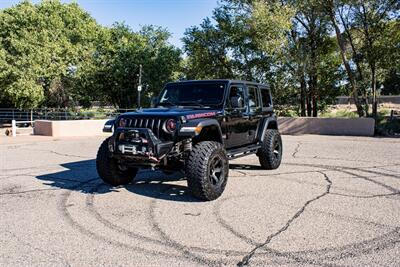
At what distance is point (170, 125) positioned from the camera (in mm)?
5902

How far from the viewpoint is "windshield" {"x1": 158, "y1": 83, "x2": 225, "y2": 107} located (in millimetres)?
6993

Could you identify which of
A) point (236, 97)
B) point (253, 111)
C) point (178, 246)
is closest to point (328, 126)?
point (253, 111)

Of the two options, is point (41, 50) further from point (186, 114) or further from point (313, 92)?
point (186, 114)

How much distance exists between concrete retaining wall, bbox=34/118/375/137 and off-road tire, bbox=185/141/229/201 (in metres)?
12.8

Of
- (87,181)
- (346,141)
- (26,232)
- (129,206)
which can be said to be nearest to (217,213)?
(129,206)

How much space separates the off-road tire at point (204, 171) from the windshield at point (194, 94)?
1.09 metres

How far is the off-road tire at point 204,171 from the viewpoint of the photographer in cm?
568

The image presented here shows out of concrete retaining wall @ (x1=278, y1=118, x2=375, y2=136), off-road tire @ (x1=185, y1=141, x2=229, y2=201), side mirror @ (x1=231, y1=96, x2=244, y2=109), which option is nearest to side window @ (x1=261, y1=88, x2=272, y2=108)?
side mirror @ (x1=231, y1=96, x2=244, y2=109)

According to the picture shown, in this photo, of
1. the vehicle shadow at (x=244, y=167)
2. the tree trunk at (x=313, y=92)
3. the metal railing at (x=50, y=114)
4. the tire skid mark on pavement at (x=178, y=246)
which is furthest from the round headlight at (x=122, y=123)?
the metal railing at (x=50, y=114)

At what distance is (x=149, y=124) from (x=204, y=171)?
43.6 inches

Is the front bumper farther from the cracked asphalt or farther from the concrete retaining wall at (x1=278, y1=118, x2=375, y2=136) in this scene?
the concrete retaining wall at (x1=278, y1=118, x2=375, y2=136)

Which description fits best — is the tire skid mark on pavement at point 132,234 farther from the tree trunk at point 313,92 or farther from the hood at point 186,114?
the tree trunk at point 313,92

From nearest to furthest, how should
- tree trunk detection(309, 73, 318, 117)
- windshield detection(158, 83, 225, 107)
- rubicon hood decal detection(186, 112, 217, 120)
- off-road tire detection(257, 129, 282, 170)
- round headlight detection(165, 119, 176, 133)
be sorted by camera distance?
round headlight detection(165, 119, 176, 133) < rubicon hood decal detection(186, 112, 217, 120) < windshield detection(158, 83, 225, 107) < off-road tire detection(257, 129, 282, 170) < tree trunk detection(309, 73, 318, 117)

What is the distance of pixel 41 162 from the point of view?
→ 10078mm
